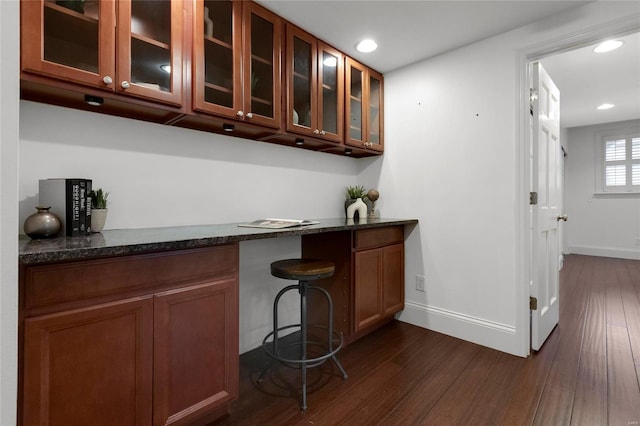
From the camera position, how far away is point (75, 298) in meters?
1.01

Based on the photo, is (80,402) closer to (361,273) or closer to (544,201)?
(361,273)

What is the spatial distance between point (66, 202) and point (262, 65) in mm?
1269

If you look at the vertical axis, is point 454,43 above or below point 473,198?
above

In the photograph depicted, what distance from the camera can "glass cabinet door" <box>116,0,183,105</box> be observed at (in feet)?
4.37

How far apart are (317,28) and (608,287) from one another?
14.5 ft

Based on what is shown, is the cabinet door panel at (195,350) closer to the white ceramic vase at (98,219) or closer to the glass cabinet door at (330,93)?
the white ceramic vase at (98,219)

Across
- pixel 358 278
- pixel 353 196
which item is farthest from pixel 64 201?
pixel 353 196

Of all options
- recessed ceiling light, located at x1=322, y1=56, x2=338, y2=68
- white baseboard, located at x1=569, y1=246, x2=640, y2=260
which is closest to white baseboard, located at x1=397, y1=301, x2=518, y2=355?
recessed ceiling light, located at x1=322, y1=56, x2=338, y2=68

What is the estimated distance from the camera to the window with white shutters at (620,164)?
5.34 metres

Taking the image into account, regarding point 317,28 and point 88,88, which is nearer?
point 88,88

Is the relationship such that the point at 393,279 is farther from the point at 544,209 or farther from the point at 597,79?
the point at 597,79

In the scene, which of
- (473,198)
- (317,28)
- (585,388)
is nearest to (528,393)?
(585,388)

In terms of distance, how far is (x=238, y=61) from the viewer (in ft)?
5.64

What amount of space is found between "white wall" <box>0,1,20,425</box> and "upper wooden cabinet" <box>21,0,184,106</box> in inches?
25.1
